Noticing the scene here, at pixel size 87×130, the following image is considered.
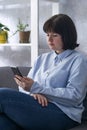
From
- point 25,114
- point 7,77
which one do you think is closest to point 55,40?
point 25,114

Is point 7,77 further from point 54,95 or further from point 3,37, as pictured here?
point 54,95

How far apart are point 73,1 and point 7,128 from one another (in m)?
1.29

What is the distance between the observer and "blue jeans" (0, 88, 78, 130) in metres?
1.49

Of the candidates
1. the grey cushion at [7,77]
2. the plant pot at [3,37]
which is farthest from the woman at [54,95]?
the plant pot at [3,37]

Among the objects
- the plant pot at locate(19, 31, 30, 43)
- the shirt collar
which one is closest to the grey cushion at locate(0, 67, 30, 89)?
the plant pot at locate(19, 31, 30, 43)

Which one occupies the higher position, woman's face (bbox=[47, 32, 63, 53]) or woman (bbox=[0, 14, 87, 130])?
woman's face (bbox=[47, 32, 63, 53])

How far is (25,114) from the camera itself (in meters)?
1.48

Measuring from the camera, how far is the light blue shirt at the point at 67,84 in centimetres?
154

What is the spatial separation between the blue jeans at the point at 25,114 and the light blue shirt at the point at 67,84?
58 mm

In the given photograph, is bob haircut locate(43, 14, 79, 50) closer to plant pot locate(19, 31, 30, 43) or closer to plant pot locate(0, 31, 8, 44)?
plant pot locate(19, 31, 30, 43)

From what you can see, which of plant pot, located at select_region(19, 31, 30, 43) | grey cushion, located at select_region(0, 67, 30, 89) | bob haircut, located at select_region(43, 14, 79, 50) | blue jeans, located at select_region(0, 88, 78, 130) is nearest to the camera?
blue jeans, located at select_region(0, 88, 78, 130)

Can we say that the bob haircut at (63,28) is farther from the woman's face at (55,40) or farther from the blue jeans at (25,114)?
the blue jeans at (25,114)

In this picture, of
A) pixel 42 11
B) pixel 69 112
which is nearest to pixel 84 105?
pixel 69 112

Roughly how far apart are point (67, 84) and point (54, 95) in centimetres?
10
